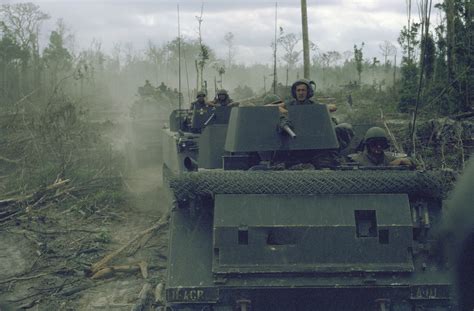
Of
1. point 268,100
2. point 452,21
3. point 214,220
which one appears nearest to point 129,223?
point 268,100

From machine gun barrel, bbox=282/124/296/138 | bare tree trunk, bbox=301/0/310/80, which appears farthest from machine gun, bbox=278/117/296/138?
bare tree trunk, bbox=301/0/310/80

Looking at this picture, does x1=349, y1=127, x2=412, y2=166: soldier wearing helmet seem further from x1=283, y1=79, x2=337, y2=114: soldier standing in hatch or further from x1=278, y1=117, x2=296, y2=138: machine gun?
x1=283, y1=79, x2=337, y2=114: soldier standing in hatch

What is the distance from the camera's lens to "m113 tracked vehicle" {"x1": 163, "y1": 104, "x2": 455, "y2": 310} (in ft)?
17.0

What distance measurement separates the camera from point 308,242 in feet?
17.1

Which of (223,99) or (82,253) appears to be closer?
(82,253)

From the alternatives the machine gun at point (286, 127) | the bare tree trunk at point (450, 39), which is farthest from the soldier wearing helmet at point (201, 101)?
the machine gun at point (286, 127)

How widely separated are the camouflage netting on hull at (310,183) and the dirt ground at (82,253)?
2141mm

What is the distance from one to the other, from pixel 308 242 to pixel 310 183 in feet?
1.60

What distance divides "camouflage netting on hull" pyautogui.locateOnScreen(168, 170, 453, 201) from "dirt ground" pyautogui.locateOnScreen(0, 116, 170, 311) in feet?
7.02

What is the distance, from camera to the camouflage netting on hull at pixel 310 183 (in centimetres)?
538

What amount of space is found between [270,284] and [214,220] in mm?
672

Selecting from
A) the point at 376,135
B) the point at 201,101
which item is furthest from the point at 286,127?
the point at 201,101

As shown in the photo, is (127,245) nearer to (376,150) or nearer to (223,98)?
(223,98)

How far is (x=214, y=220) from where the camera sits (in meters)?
5.32
